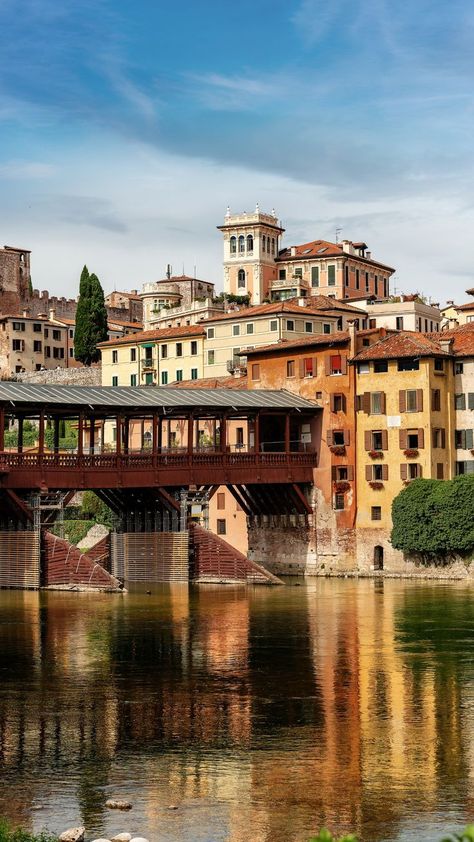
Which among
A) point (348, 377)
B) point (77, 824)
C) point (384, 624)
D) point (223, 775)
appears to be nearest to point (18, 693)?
point (223, 775)

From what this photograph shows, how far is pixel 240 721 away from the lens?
29.1 m

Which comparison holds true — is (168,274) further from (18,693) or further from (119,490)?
(18,693)

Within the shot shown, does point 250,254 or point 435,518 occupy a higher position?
point 250,254

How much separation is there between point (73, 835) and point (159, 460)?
4644cm

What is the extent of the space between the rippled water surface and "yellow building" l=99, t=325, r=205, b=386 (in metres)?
58.9

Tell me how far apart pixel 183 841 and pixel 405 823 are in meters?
3.38

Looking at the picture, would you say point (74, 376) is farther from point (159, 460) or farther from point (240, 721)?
point (240, 721)

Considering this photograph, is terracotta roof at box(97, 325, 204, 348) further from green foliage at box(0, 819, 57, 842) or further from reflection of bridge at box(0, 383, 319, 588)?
green foliage at box(0, 819, 57, 842)

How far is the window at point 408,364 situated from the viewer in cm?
6844

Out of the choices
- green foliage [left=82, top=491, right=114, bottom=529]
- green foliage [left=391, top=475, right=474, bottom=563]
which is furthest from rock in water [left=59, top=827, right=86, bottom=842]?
green foliage [left=82, top=491, right=114, bottom=529]

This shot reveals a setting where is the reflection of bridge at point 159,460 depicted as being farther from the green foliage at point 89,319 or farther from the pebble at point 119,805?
the green foliage at point 89,319

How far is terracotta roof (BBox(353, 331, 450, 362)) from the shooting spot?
68162mm

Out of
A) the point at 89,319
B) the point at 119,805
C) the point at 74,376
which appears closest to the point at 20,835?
the point at 119,805

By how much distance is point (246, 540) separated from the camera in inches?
2997
